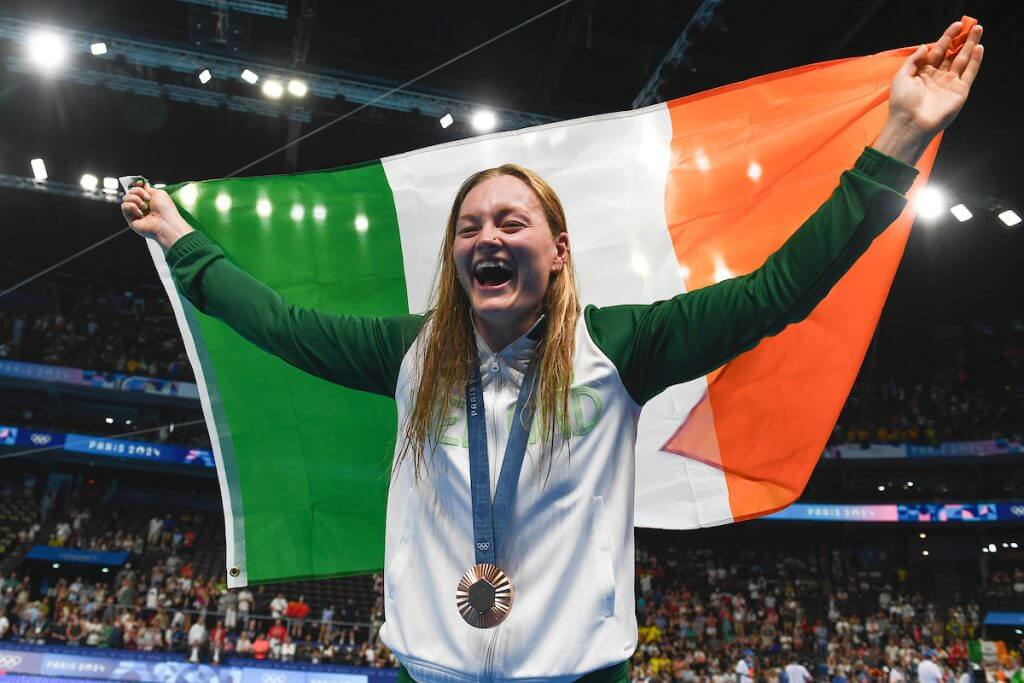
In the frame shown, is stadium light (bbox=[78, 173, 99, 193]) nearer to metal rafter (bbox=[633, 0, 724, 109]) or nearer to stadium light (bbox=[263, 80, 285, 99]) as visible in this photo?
stadium light (bbox=[263, 80, 285, 99])

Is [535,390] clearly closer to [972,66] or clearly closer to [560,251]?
[560,251]

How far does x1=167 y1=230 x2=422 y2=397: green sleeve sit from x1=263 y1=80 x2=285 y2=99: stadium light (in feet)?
43.6

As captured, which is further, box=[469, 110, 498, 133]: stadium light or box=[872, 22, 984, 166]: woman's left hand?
box=[469, 110, 498, 133]: stadium light

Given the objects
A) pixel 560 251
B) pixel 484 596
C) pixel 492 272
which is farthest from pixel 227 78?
pixel 484 596

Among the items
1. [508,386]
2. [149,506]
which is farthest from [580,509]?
[149,506]

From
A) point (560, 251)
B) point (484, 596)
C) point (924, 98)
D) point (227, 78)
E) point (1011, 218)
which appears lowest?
point (484, 596)

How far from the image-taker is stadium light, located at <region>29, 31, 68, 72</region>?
1321cm

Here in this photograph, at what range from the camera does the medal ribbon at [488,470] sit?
1593 mm

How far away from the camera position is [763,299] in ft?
5.24

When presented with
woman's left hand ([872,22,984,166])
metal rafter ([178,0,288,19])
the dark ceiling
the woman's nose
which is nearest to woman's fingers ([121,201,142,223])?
the woman's nose

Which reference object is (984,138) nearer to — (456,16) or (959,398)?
(456,16)

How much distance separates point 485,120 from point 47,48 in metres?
7.11

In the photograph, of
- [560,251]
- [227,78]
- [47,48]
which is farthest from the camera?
[227,78]

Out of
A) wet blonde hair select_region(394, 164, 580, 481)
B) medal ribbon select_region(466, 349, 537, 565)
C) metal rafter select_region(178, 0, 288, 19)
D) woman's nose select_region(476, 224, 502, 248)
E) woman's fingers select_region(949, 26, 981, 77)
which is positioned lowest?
medal ribbon select_region(466, 349, 537, 565)
